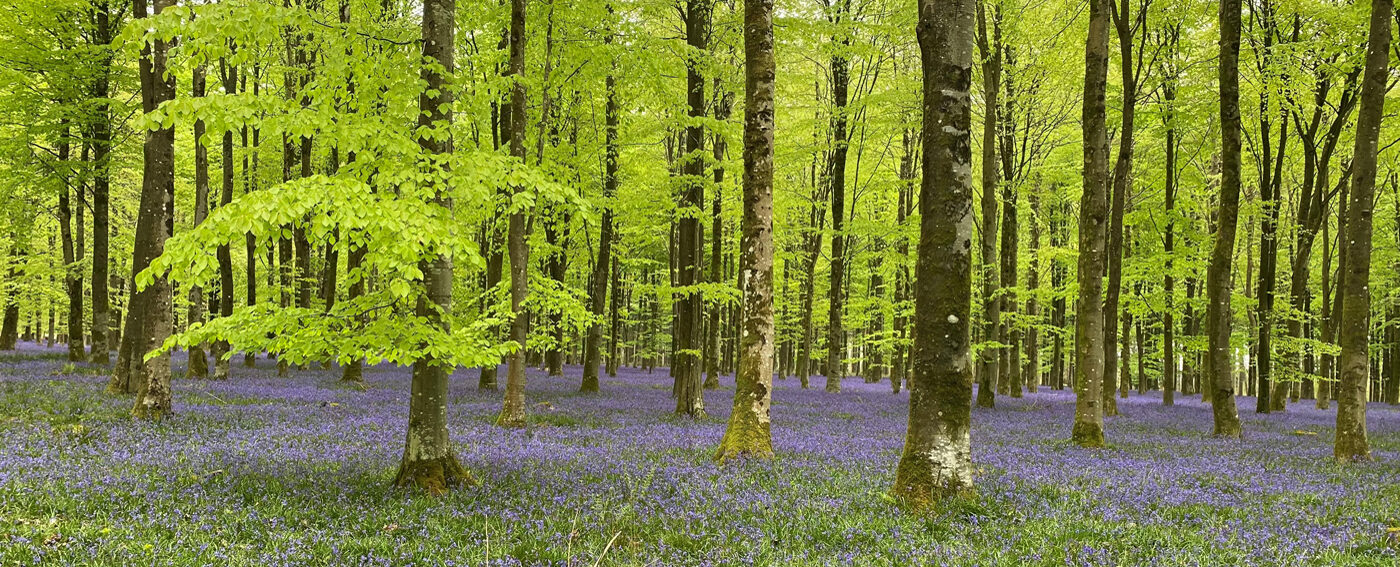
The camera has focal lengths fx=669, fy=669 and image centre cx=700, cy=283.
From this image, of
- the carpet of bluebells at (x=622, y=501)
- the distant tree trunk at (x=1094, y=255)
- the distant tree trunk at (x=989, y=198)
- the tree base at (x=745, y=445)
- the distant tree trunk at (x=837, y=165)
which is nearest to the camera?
the carpet of bluebells at (x=622, y=501)

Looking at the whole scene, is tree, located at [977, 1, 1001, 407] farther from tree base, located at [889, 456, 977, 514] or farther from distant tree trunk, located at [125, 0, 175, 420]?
distant tree trunk, located at [125, 0, 175, 420]

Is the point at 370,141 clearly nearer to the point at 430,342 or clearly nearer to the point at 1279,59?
the point at 430,342

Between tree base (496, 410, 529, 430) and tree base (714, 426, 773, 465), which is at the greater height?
tree base (714, 426, 773, 465)

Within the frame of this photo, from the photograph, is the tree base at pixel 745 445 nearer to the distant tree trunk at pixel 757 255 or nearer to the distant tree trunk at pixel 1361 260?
the distant tree trunk at pixel 757 255

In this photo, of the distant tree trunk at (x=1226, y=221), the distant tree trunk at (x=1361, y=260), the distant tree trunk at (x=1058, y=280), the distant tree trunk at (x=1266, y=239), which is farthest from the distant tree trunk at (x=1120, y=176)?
the distant tree trunk at (x=1058, y=280)

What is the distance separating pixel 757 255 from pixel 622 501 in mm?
4589

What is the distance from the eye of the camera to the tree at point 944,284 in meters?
7.25

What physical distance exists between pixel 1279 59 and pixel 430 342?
74.7 feet

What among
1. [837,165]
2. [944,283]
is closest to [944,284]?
[944,283]

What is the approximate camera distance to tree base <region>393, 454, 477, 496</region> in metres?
7.54

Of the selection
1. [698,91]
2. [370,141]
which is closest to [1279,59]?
→ [698,91]

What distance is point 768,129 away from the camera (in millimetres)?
10680

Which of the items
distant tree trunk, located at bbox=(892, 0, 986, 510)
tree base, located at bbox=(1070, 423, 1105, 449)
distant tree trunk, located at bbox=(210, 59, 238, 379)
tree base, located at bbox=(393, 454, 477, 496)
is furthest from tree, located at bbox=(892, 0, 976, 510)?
distant tree trunk, located at bbox=(210, 59, 238, 379)

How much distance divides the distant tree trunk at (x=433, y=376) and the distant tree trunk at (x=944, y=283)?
5.22 metres
